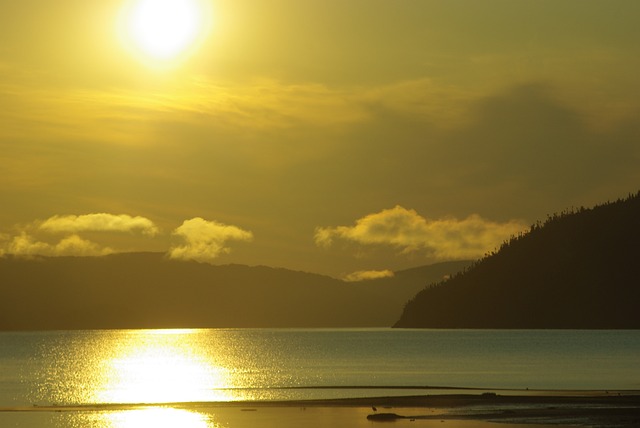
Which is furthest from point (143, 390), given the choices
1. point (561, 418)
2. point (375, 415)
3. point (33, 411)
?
point (561, 418)

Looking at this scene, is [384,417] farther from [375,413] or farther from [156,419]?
[156,419]

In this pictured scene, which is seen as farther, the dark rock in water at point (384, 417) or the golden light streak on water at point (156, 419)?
the golden light streak on water at point (156, 419)

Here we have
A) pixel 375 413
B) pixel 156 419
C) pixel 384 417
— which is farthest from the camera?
pixel 156 419

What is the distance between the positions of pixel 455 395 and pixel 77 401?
41.2 metres

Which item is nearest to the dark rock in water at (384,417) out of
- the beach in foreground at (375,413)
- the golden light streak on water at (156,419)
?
the beach in foreground at (375,413)

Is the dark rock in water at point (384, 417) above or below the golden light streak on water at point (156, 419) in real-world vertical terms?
below

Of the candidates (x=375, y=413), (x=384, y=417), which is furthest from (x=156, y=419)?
(x=384, y=417)

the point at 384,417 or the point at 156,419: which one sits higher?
the point at 156,419

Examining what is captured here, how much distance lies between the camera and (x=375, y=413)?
102312 mm

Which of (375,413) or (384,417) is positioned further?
(375,413)

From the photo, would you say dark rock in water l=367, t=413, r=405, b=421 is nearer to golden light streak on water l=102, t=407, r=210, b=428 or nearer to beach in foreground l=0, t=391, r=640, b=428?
beach in foreground l=0, t=391, r=640, b=428

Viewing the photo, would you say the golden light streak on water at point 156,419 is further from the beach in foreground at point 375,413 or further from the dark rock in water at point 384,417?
the dark rock in water at point 384,417

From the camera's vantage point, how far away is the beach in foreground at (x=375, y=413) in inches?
3738

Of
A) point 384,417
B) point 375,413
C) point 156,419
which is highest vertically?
point 156,419
